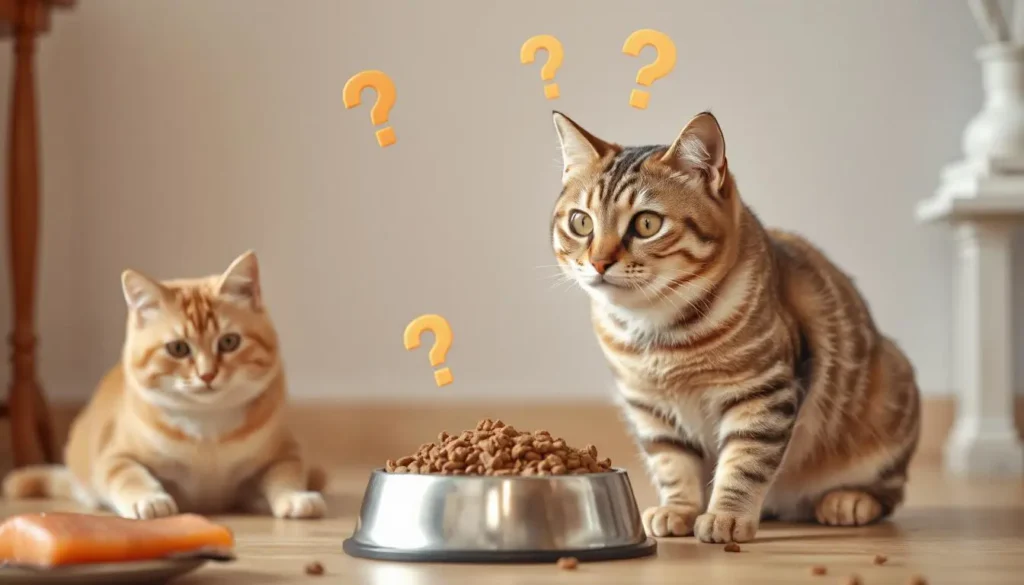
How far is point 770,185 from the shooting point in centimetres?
321

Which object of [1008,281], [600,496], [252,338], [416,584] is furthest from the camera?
[1008,281]

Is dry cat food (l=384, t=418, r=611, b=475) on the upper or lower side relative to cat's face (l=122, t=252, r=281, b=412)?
lower

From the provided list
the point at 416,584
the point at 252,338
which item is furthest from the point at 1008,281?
the point at 416,584

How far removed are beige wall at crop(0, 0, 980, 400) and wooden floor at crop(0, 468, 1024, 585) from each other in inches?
42.4

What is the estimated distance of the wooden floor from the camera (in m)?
1.50

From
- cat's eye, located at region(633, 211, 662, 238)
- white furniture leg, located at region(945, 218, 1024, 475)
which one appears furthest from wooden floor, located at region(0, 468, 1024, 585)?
white furniture leg, located at region(945, 218, 1024, 475)

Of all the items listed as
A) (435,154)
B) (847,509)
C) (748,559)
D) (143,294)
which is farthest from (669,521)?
(435,154)

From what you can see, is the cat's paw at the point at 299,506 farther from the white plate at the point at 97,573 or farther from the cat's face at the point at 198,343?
the white plate at the point at 97,573

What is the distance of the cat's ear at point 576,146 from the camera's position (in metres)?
1.85

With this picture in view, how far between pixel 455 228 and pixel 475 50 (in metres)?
0.42

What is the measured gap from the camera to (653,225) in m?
1.76

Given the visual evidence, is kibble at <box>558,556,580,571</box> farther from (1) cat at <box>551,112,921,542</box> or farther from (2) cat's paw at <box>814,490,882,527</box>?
(2) cat's paw at <box>814,490,882,527</box>

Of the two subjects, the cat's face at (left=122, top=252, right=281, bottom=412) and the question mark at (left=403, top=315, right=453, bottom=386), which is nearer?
the question mark at (left=403, top=315, right=453, bottom=386)

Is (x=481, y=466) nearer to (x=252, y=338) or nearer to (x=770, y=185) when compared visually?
(x=252, y=338)
